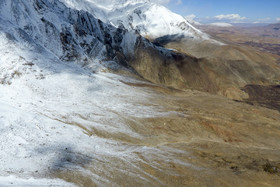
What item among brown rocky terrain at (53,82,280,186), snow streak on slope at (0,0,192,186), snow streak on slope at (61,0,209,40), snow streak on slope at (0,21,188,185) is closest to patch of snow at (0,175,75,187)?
snow streak on slope at (0,0,192,186)

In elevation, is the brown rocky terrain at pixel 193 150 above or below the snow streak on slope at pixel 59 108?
below

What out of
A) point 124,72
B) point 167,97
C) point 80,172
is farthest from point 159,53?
point 80,172

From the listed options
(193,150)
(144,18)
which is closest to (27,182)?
(193,150)

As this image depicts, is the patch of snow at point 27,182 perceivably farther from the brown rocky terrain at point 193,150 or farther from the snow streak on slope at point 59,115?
the brown rocky terrain at point 193,150

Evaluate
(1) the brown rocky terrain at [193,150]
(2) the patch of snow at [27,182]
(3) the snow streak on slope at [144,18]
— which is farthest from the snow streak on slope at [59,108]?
(3) the snow streak on slope at [144,18]

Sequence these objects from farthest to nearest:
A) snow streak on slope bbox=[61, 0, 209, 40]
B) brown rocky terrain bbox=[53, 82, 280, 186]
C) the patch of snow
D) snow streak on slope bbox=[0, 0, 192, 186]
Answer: snow streak on slope bbox=[61, 0, 209, 40], snow streak on slope bbox=[0, 0, 192, 186], brown rocky terrain bbox=[53, 82, 280, 186], the patch of snow

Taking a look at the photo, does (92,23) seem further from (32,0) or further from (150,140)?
(150,140)

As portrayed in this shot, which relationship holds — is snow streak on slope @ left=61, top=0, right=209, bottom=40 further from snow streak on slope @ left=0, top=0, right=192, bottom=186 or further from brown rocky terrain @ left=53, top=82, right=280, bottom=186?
brown rocky terrain @ left=53, top=82, right=280, bottom=186

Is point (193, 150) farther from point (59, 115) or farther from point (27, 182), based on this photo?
point (59, 115)
